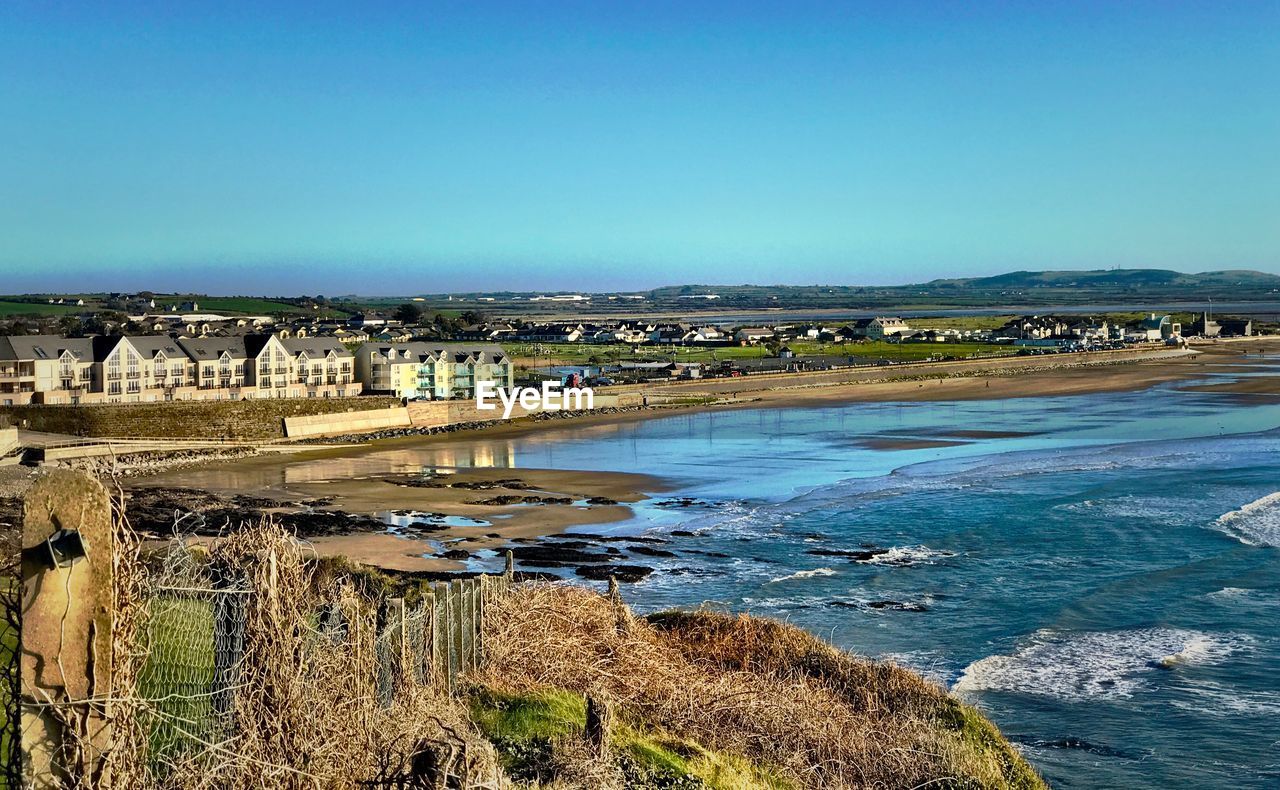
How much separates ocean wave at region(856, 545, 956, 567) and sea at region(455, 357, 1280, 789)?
0.10 meters

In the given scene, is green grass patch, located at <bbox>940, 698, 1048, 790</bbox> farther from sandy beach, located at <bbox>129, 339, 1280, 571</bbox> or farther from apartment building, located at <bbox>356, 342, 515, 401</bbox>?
apartment building, located at <bbox>356, 342, 515, 401</bbox>

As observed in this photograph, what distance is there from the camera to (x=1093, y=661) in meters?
17.0

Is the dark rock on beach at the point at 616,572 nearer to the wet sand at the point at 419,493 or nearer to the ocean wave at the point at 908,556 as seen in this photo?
the wet sand at the point at 419,493

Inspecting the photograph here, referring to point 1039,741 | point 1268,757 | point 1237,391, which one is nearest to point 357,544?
point 1039,741

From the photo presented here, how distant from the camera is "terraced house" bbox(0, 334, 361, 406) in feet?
154

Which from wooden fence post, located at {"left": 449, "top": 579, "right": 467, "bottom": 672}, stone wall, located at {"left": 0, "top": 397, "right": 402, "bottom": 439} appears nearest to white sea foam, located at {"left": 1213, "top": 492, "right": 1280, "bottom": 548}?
wooden fence post, located at {"left": 449, "top": 579, "right": 467, "bottom": 672}

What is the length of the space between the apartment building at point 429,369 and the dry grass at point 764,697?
47576 mm

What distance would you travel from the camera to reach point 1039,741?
13.9 metres

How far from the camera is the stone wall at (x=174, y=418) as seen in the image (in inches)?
1784

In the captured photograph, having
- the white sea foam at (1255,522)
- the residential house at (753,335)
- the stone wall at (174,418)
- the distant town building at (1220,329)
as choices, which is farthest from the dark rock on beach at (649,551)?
the distant town building at (1220,329)

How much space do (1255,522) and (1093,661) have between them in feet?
40.7

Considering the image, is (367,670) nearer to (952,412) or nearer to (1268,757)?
(1268,757)

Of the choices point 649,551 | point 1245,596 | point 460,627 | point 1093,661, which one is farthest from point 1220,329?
point 460,627

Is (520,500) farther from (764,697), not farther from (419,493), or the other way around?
(764,697)
